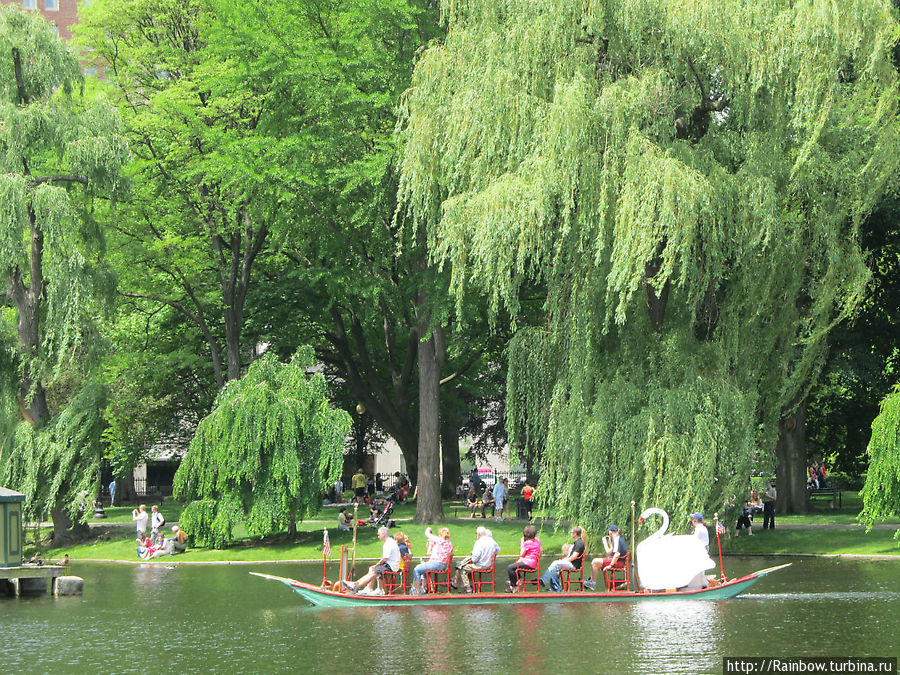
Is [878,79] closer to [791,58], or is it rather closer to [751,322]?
[791,58]

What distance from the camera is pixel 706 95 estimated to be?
89.6ft

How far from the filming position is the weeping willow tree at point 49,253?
34.2 m

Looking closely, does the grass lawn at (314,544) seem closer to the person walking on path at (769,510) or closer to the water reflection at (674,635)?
the person walking on path at (769,510)

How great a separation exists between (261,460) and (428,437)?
5.43m

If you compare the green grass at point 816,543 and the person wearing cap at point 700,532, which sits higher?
the person wearing cap at point 700,532

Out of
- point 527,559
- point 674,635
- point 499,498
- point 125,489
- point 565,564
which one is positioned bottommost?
point 674,635

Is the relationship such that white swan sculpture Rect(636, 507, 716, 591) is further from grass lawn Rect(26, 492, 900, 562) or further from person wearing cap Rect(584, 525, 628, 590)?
grass lawn Rect(26, 492, 900, 562)

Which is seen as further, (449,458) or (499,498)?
(449,458)

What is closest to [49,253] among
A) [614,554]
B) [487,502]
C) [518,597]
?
[487,502]

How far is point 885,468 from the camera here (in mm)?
28750

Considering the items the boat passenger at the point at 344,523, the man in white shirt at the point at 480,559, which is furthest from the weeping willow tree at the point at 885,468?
the boat passenger at the point at 344,523

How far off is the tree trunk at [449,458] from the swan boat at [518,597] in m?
30.7

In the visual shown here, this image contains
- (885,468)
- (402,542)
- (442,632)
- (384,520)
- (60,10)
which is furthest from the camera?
(60,10)

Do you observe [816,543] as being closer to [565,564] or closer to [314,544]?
[565,564]
